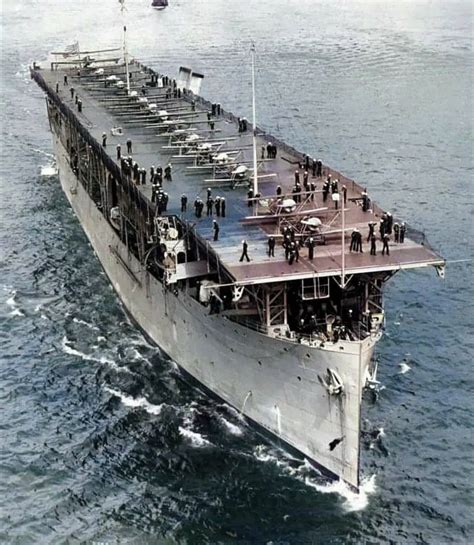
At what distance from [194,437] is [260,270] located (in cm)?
985

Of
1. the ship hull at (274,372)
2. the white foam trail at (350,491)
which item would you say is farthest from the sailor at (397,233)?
the white foam trail at (350,491)

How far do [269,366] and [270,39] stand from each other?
11039cm

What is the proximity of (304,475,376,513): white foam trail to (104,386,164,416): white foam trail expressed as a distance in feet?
31.6

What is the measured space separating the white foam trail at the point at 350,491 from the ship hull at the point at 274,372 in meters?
0.50

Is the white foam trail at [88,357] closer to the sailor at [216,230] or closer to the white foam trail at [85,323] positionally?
the white foam trail at [85,323]

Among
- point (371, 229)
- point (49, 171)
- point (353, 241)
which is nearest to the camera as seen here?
point (353, 241)

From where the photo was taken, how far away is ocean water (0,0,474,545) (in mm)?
37688

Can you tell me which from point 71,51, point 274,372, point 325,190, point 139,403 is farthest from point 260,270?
point 71,51

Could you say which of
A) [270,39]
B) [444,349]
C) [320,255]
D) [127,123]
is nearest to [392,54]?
[270,39]

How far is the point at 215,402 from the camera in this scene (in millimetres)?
46375

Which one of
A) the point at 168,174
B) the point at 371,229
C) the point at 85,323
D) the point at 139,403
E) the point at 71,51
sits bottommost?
the point at 139,403

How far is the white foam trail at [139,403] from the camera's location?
150 ft

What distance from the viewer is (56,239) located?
7131 centimetres

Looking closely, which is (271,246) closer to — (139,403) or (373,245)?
(373,245)
